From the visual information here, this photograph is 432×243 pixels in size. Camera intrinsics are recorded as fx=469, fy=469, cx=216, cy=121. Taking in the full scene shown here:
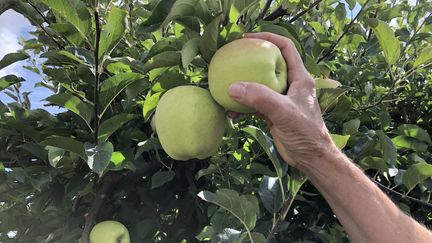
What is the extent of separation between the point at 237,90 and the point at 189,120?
16 cm

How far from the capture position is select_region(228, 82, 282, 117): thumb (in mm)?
865

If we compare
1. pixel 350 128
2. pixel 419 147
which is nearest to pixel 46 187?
pixel 350 128

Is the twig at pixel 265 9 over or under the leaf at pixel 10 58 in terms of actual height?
over

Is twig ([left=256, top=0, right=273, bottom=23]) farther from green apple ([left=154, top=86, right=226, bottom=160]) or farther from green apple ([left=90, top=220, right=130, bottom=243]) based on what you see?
green apple ([left=90, top=220, right=130, bottom=243])

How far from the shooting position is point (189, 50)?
92 centimetres

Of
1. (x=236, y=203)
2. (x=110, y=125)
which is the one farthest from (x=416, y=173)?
(x=110, y=125)

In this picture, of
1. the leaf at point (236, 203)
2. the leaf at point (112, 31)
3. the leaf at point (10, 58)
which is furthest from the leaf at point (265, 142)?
the leaf at point (10, 58)

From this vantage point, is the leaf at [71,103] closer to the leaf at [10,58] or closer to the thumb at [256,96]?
the leaf at [10,58]

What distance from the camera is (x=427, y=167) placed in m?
1.33

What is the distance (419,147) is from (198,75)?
93 cm

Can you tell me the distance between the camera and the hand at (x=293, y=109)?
876 millimetres

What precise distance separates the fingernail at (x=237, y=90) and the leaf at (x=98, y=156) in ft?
1.12

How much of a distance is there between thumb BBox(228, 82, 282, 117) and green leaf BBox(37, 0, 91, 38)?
0.39 m

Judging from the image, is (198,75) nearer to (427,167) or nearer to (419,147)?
(427,167)
